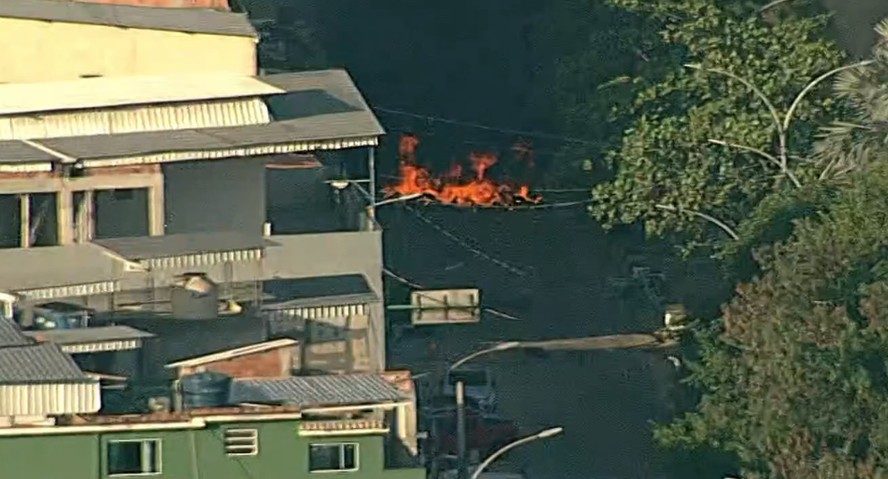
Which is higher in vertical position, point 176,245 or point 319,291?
point 176,245

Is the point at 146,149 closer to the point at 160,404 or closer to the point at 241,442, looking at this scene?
the point at 160,404

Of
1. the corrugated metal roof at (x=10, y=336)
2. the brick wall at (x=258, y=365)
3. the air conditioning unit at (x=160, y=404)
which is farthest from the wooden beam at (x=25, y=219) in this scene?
the air conditioning unit at (x=160, y=404)

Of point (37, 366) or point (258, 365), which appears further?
point (258, 365)

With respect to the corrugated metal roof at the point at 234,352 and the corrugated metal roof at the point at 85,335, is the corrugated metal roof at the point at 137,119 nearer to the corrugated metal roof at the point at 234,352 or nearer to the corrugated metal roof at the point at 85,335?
the corrugated metal roof at the point at 234,352

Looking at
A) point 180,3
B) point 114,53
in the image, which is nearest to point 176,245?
point 114,53

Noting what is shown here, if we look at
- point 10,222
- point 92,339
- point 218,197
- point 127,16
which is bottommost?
point 92,339

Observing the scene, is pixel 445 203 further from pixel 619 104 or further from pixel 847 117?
pixel 847 117
